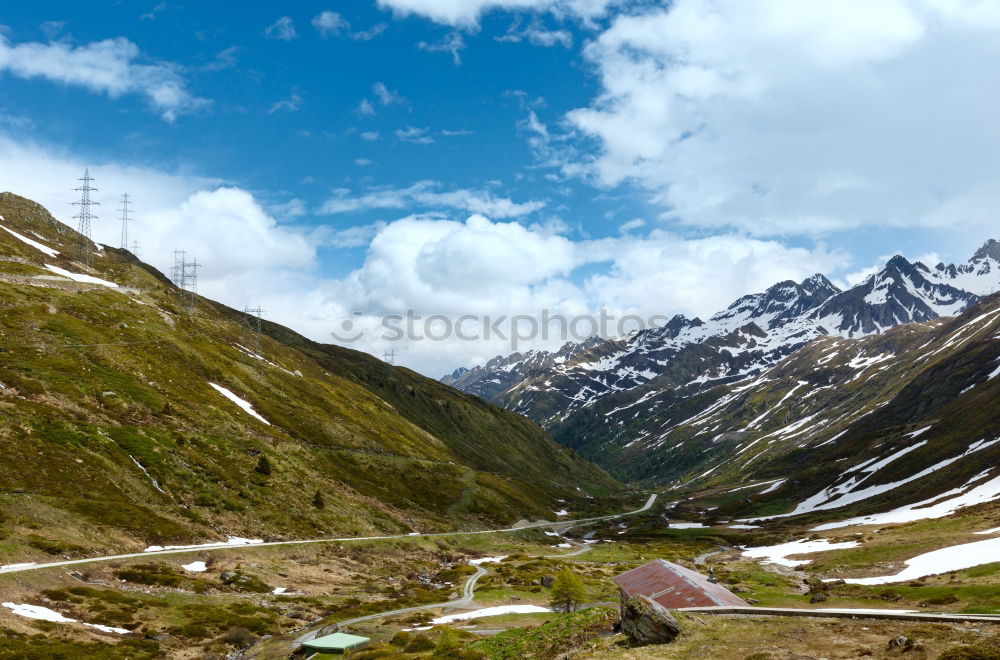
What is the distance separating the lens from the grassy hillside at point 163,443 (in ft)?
247

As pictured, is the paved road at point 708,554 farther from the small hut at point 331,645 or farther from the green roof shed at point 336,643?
the small hut at point 331,645

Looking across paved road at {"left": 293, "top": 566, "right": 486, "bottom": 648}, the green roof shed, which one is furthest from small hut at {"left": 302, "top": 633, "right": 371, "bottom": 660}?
paved road at {"left": 293, "top": 566, "right": 486, "bottom": 648}

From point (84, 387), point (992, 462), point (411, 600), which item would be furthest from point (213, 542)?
point (992, 462)

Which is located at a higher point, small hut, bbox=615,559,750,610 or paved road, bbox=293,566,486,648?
small hut, bbox=615,559,750,610

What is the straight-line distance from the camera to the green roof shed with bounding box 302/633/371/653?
5006cm

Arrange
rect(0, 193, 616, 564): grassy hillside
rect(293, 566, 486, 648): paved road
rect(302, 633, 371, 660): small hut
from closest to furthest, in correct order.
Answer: rect(302, 633, 371, 660): small hut → rect(293, 566, 486, 648): paved road → rect(0, 193, 616, 564): grassy hillside

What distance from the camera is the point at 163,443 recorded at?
319 ft

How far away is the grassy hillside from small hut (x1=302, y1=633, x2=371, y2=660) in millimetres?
32129

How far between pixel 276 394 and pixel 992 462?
600 ft

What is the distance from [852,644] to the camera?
29.3 metres

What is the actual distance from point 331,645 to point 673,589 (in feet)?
97.1

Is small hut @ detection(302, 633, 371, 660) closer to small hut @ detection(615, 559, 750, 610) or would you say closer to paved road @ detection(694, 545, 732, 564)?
small hut @ detection(615, 559, 750, 610)

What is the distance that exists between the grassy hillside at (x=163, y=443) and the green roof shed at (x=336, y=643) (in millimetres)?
32213

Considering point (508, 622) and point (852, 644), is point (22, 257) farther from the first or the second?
point (852, 644)
